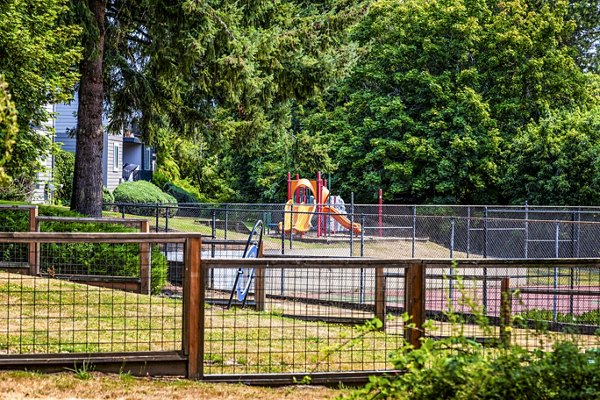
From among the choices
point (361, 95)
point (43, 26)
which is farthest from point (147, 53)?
point (361, 95)

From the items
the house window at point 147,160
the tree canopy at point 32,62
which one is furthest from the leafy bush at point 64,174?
the tree canopy at point 32,62

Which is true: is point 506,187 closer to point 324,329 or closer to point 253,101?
point 253,101

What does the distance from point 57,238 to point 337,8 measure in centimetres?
2081

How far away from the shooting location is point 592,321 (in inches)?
521

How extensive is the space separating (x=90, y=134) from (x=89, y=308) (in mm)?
11055

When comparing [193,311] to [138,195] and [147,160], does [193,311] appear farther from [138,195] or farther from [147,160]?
Answer: [147,160]

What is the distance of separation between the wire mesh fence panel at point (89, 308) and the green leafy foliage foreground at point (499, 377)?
112 inches

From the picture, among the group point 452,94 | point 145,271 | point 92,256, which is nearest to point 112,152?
point 452,94

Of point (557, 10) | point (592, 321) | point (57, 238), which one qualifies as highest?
point (557, 10)

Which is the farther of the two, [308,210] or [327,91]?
[327,91]

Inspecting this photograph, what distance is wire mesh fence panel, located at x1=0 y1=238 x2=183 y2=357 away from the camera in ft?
27.4

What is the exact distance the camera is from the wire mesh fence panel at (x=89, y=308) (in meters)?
8.36

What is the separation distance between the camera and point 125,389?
7.31 m

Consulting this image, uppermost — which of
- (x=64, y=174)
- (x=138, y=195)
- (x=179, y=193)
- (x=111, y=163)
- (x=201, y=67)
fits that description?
(x=201, y=67)
